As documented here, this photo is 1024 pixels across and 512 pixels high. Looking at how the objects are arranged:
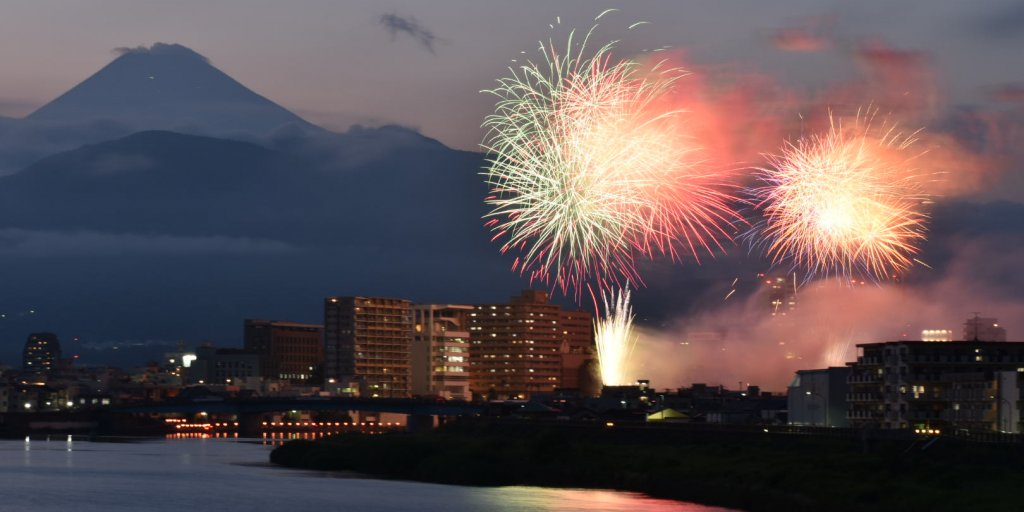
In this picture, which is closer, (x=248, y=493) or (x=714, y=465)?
(x=714, y=465)

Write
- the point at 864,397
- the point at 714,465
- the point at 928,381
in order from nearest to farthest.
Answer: the point at 714,465, the point at 928,381, the point at 864,397

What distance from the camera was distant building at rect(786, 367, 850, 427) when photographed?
462 feet

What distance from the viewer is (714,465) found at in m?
106

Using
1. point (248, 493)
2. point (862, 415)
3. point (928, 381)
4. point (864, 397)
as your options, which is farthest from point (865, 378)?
point (248, 493)

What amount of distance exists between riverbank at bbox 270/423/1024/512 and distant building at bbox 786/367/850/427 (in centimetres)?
1904

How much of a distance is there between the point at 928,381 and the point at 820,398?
1610cm

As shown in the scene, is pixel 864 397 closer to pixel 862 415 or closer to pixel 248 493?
pixel 862 415

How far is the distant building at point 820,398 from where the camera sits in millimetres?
140750

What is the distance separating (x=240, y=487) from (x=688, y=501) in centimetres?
3536

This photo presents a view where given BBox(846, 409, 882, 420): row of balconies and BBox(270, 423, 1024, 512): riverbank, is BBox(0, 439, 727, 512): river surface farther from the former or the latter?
BBox(846, 409, 882, 420): row of balconies

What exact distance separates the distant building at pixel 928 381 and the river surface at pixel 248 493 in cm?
3259

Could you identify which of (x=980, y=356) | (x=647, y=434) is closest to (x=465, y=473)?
(x=647, y=434)

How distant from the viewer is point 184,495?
4230 inches

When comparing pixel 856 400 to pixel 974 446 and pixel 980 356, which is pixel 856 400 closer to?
pixel 980 356
